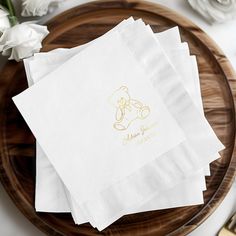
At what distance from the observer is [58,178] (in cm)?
61

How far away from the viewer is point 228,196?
2.25ft

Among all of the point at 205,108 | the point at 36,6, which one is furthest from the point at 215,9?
the point at 36,6

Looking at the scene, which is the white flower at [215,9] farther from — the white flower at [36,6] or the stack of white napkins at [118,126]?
the white flower at [36,6]

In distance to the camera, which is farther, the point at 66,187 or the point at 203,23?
the point at 203,23

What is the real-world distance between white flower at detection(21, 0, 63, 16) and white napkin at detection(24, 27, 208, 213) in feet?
0.23

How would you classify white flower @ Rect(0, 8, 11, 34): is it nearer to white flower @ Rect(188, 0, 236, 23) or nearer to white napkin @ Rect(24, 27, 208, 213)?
white napkin @ Rect(24, 27, 208, 213)

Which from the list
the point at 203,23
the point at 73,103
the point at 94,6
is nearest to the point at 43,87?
the point at 73,103

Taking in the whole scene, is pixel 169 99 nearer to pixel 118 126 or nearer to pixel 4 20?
pixel 118 126

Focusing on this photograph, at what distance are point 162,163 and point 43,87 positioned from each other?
0.19m

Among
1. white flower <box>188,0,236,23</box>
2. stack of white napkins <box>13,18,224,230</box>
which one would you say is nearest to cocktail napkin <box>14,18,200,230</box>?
stack of white napkins <box>13,18,224,230</box>

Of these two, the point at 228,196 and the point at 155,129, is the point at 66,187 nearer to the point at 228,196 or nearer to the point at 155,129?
the point at 155,129

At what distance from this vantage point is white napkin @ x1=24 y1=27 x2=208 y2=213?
0.60 meters

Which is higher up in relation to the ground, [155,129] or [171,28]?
[171,28]

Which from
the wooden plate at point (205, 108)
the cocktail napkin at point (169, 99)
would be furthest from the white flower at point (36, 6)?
the cocktail napkin at point (169, 99)
